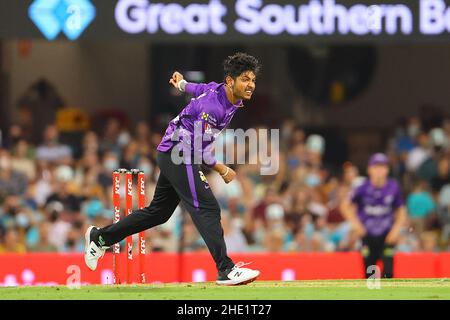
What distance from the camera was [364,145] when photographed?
2238 cm

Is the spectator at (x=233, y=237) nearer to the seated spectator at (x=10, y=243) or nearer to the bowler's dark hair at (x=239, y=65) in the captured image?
the seated spectator at (x=10, y=243)

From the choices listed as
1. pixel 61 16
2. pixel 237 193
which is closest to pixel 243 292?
pixel 61 16

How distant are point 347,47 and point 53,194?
672cm

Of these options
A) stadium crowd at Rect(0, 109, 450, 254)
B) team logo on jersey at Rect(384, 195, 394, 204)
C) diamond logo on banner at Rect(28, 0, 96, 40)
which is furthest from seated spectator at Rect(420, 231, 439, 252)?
diamond logo on banner at Rect(28, 0, 96, 40)

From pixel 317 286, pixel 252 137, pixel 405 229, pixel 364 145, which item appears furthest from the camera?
pixel 364 145

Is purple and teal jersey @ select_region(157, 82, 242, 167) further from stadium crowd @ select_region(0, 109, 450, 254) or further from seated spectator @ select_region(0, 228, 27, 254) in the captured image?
seated spectator @ select_region(0, 228, 27, 254)

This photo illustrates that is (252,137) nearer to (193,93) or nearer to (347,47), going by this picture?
(347,47)

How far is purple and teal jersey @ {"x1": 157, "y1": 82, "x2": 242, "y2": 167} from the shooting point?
1080 cm

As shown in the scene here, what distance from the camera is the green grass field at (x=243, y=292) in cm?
1012

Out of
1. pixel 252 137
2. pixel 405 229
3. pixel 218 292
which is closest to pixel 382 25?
pixel 405 229

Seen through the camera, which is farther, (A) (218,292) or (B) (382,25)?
(B) (382,25)

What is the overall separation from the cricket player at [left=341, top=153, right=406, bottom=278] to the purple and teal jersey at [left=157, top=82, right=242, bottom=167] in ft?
14.4

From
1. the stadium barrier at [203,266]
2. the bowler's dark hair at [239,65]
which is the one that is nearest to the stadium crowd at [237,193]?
the stadium barrier at [203,266]

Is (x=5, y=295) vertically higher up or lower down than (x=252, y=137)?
lower down
